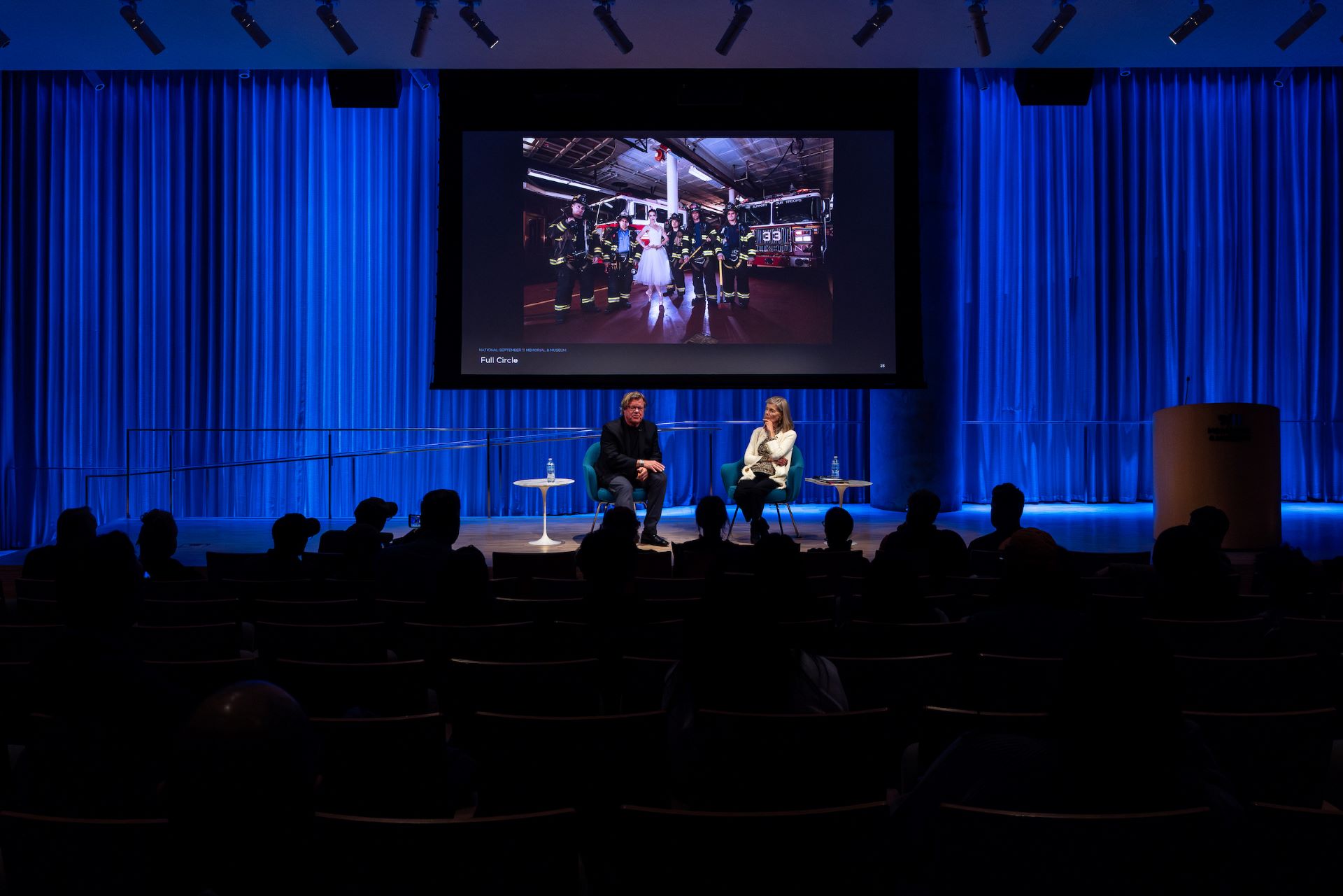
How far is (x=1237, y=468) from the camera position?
6.39 meters

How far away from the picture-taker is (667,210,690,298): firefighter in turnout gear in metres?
8.80

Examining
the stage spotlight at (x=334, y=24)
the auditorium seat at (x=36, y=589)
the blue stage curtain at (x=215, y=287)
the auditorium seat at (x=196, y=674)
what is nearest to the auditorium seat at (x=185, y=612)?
the auditorium seat at (x=36, y=589)

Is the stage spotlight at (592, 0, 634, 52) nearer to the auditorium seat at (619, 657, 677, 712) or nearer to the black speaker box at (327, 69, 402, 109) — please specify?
the black speaker box at (327, 69, 402, 109)

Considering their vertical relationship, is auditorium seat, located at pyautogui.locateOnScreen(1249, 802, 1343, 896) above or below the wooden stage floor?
above

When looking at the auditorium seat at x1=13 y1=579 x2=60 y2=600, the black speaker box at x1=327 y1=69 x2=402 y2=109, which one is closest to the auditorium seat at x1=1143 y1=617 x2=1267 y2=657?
the auditorium seat at x1=13 y1=579 x2=60 y2=600

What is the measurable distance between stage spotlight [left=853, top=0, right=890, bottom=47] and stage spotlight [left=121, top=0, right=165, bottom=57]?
526 cm

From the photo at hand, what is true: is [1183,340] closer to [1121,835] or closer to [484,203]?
[484,203]

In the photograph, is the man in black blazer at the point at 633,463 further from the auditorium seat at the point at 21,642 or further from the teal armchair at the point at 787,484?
the auditorium seat at the point at 21,642

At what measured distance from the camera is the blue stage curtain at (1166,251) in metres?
10.8

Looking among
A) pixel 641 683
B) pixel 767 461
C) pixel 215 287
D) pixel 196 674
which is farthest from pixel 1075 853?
pixel 215 287

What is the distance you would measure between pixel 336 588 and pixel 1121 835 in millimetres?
3369

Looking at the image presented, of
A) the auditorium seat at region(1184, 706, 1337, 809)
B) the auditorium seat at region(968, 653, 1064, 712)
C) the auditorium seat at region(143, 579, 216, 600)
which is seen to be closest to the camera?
the auditorium seat at region(1184, 706, 1337, 809)

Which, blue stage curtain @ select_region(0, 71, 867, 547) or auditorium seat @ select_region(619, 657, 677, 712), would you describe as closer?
auditorium seat @ select_region(619, 657, 677, 712)

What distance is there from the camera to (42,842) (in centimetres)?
131
